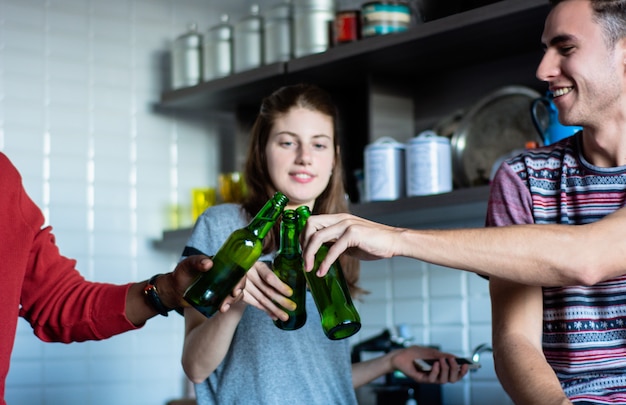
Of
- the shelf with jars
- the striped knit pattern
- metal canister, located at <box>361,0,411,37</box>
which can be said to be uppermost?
metal canister, located at <box>361,0,411,37</box>

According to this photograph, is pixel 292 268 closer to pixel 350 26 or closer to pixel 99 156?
pixel 350 26

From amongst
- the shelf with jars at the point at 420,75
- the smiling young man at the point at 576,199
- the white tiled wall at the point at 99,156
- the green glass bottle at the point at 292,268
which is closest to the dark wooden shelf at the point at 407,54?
the shelf with jars at the point at 420,75

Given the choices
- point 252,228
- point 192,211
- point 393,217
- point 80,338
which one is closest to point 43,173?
point 192,211

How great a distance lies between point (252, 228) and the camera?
1365 millimetres

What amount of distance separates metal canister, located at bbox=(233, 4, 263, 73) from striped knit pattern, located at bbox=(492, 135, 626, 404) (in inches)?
58.1

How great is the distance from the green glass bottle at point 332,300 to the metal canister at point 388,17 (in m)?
1.25

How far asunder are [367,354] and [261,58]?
3.15 feet

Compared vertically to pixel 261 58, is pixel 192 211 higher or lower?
lower

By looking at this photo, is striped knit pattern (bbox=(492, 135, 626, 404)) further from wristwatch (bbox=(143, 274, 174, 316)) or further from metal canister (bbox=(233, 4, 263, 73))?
metal canister (bbox=(233, 4, 263, 73))

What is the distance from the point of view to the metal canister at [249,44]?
295cm

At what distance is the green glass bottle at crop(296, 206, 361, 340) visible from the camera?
4.25 ft

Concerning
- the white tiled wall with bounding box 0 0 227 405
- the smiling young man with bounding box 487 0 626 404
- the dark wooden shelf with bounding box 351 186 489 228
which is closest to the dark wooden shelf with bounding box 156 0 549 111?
the white tiled wall with bounding box 0 0 227 405

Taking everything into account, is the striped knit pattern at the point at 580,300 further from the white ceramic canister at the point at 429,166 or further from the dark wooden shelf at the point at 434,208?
the white ceramic canister at the point at 429,166

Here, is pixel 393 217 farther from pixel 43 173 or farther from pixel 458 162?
pixel 43 173
